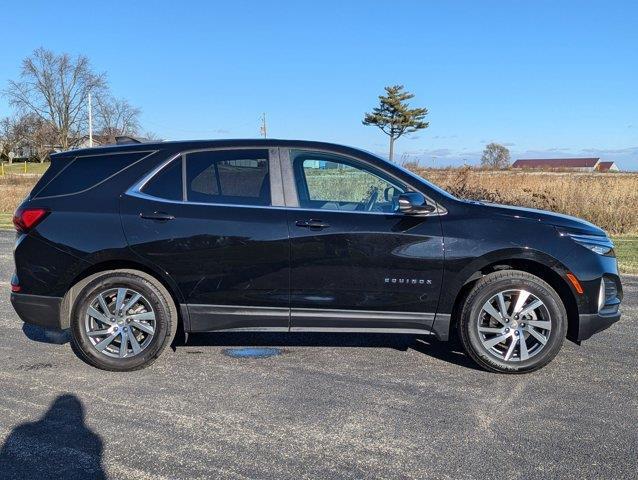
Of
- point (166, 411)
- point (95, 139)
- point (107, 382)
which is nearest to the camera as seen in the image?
point (166, 411)

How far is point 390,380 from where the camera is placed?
14.7ft

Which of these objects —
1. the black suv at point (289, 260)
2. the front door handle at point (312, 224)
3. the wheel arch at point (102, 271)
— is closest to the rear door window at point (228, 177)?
the black suv at point (289, 260)

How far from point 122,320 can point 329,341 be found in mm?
1896

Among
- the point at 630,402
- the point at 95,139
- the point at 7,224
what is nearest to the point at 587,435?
the point at 630,402

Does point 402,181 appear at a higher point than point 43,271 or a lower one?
higher

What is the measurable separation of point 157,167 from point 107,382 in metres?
1.73

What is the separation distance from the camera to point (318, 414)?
3869 mm

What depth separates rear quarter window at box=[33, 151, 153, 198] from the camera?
476cm

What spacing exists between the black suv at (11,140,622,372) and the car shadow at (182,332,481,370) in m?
0.62

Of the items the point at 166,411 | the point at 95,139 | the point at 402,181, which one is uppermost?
the point at 95,139

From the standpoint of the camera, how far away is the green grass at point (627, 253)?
962 centimetres

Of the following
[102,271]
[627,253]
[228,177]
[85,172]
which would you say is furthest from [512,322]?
[627,253]

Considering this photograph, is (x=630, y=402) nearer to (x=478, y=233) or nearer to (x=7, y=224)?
(x=478, y=233)

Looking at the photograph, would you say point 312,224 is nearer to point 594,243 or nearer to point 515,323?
point 515,323
